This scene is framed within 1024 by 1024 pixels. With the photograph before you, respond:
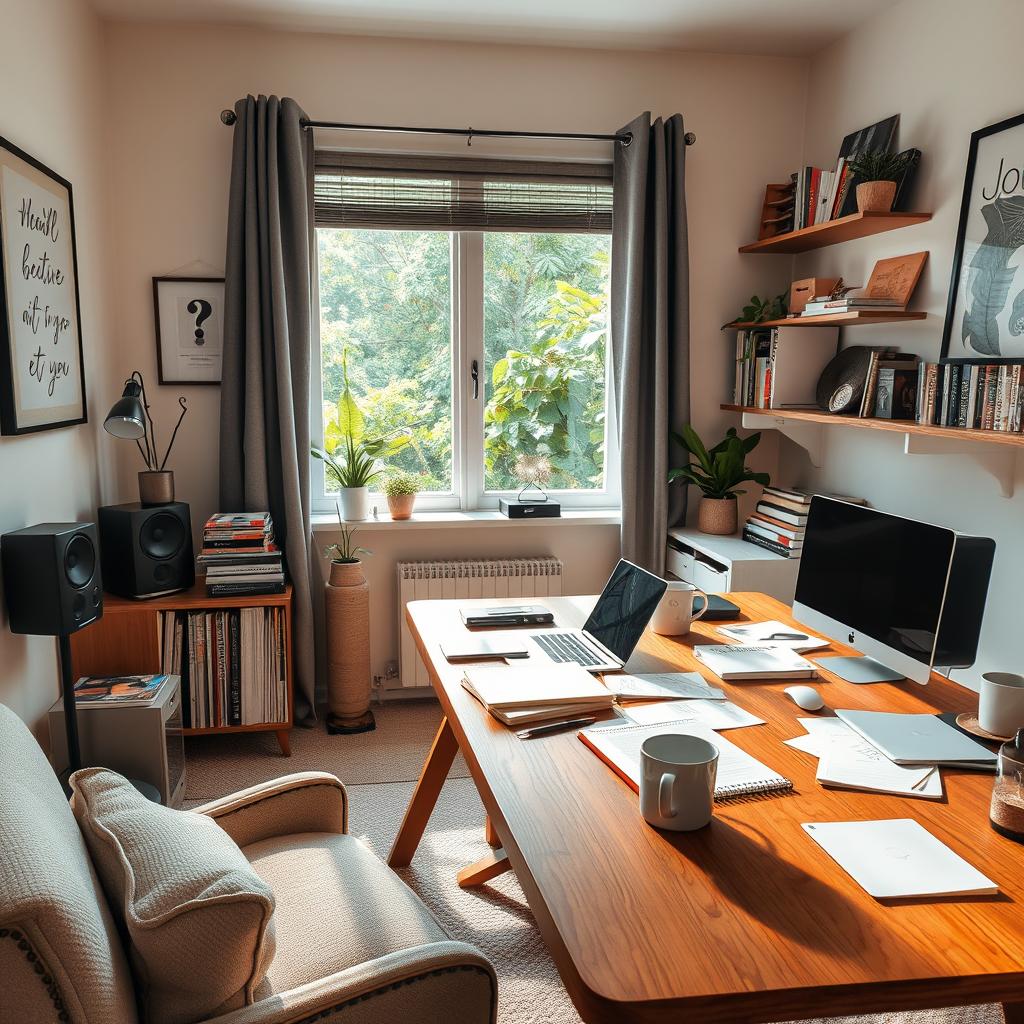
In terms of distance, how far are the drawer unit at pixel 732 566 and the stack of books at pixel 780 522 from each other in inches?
1.5

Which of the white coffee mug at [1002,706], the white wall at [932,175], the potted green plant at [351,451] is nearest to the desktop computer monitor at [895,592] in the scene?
the white coffee mug at [1002,706]

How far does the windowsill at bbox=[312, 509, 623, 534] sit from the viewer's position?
3533 millimetres

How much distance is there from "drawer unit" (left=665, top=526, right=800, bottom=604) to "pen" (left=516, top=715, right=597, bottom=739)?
156cm

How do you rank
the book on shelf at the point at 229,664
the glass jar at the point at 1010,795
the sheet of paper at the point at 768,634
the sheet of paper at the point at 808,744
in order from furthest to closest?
1. the book on shelf at the point at 229,664
2. the sheet of paper at the point at 768,634
3. the sheet of paper at the point at 808,744
4. the glass jar at the point at 1010,795

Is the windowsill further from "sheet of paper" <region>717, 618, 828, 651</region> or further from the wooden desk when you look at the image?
the wooden desk

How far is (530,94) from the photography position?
11.5 ft

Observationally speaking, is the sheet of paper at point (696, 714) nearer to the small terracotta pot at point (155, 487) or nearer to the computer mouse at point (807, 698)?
the computer mouse at point (807, 698)

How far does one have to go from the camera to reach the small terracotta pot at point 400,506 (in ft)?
11.7

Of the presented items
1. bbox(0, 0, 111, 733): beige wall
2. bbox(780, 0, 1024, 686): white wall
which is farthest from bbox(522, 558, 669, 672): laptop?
bbox(0, 0, 111, 733): beige wall

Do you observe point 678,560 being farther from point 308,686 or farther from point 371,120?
point 371,120

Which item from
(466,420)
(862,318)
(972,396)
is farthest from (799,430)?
(466,420)

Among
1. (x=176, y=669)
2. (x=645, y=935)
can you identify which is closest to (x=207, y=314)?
(x=176, y=669)

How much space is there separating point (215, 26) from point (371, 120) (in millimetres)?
633

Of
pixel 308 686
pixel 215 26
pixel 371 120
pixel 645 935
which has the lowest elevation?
pixel 308 686
